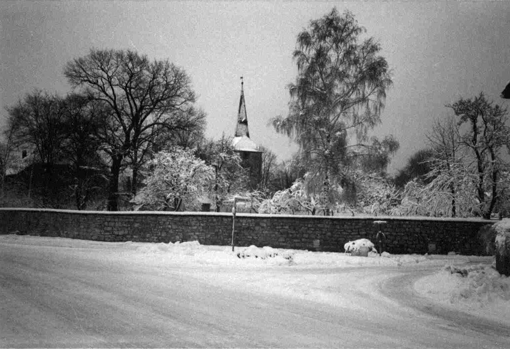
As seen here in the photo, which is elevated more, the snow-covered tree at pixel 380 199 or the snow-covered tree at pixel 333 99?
the snow-covered tree at pixel 333 99

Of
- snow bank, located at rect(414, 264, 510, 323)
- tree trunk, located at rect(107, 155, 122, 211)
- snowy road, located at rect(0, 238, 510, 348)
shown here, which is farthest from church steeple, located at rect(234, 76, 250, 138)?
snow bank, located at rect(414, 264, 510, 323)

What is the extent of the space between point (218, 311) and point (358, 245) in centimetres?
1008

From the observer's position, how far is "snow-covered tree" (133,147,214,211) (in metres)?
29.2

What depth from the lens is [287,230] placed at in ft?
54.9

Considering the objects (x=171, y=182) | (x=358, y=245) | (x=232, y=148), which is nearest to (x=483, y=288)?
(x=358, y=245)

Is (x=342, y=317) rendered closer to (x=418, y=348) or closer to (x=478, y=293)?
(x=418, y=348)

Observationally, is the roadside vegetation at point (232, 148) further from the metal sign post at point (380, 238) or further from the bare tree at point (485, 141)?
the metal sign post at point (380, 238)

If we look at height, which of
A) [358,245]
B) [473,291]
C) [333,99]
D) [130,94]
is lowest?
[473,291]

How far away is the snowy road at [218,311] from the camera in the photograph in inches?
179

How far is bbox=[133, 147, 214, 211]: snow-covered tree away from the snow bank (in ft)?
74.4

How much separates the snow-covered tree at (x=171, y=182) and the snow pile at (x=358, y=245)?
16.5 meters

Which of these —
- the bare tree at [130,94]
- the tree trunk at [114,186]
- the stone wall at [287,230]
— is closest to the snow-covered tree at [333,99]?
the stone wall at [287,230]

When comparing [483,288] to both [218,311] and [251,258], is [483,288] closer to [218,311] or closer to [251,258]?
[218,311]

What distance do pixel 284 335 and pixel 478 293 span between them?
464 centimetres
